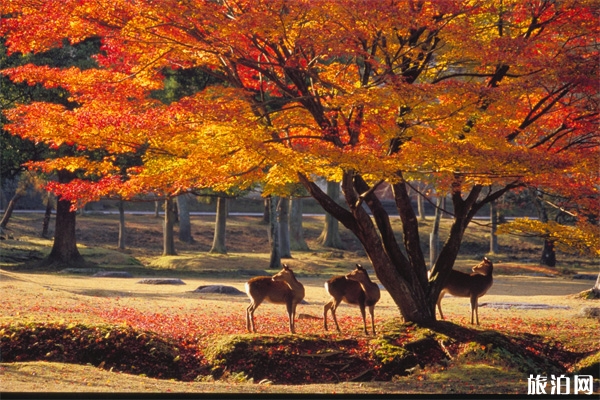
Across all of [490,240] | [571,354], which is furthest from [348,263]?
[571,354]

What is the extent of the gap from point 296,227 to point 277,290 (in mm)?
32399

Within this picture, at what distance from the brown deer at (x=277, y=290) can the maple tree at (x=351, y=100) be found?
5.22 ft

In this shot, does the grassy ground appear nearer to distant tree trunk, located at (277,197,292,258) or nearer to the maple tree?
the maple tree

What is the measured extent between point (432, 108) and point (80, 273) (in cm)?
2140

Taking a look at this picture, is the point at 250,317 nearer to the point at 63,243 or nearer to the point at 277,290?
the point at 277,290

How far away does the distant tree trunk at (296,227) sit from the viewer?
156 feet

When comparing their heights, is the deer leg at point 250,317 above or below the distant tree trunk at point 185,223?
below

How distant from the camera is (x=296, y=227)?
158 ft

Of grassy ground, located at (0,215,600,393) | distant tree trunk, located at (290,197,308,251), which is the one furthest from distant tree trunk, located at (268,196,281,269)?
distant tree trunk, located at (290,197,308,251)

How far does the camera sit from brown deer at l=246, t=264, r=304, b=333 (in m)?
15.5

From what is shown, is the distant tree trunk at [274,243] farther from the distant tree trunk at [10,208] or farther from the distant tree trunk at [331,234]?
the distant tree trunk at [10,208]

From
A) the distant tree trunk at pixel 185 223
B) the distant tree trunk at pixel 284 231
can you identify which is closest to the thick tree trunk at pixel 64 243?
the distant tree trunk at pixel 284 231

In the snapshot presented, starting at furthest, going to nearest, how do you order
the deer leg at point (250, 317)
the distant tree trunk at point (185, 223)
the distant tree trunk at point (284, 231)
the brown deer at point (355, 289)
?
the distant tree trunk at point (185, 223)
the distant tree trunk at point (284, 231)
the brown deer at point (355, 289)
the deer leg at point (250, 317)

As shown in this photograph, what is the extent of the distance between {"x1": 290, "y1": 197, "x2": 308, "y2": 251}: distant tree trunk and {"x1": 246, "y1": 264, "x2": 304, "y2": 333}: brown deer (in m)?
31.3
